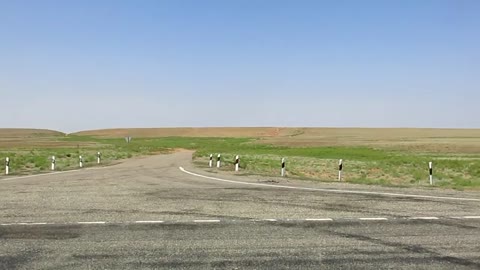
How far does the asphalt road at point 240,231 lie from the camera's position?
267 inches

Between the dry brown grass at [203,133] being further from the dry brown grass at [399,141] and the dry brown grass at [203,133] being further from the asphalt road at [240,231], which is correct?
the asphalt road at [240,231]

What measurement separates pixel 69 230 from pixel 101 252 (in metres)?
2.03

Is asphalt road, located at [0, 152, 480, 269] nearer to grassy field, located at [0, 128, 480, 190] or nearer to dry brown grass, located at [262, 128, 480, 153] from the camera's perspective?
grassy field, located at [0, 128, 480, 190]

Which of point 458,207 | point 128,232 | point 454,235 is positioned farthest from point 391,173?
point 128,232

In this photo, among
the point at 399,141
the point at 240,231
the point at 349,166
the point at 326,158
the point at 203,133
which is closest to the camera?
the point at 240,231

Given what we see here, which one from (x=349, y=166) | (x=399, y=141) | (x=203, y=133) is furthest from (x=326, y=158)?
(x=203, y=133)

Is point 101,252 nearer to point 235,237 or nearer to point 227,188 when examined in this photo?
point 235,237

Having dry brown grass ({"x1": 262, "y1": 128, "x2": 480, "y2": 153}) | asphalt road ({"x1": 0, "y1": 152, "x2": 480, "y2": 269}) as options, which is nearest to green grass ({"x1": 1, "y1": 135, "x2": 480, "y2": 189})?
asphalt road ({"x1": 0, "y1": 152, "x2": 480, "y2": 269})

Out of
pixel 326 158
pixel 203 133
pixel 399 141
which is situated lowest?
pixel 326 158

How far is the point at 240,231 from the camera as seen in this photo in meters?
8.78

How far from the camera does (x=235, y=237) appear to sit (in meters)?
8.27

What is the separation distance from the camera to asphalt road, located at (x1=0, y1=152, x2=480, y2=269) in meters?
6.77

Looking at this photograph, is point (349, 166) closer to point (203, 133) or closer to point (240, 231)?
point (240, 231)

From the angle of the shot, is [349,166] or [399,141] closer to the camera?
[349,166]
